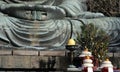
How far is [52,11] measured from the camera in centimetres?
1198

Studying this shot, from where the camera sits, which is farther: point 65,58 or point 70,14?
point 70,14

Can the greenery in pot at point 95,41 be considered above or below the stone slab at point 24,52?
above

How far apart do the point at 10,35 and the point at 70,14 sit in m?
1.83

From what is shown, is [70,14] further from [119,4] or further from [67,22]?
[119,4]

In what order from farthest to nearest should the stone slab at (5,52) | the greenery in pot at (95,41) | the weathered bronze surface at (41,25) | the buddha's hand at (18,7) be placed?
the buddha's hand at (18,7), the weathered bronze surface at (41,25), the stone slab at (5,52), the greenery in pot at (95,41)

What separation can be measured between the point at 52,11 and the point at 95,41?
6.91 feet

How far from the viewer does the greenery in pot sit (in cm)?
1002

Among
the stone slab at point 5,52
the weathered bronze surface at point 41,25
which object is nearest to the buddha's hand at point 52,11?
the weathered bronze surface at point 41,25

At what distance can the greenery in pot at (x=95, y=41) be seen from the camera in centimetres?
1002

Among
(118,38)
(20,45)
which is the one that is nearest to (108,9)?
(118,38)

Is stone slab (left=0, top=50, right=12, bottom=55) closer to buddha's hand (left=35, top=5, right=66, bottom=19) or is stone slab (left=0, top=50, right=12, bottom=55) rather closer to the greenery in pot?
the greenery in pot

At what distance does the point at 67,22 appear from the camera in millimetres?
11828

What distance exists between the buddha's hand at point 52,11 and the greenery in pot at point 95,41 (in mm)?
1681

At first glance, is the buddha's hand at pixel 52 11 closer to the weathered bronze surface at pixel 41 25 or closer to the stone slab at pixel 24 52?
the weathered bronze surface at pixel 41 25
